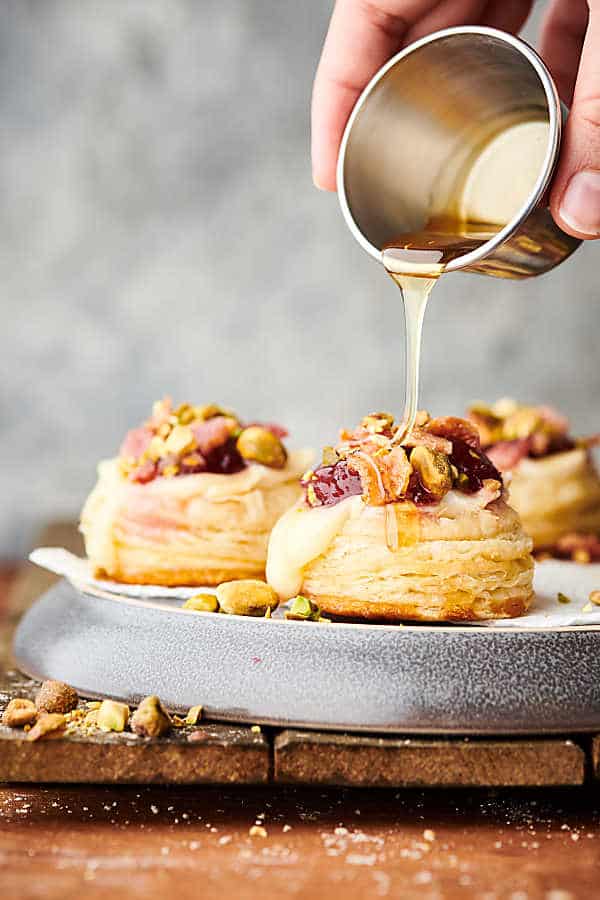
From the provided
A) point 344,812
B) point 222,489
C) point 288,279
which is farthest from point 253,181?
point 344,812

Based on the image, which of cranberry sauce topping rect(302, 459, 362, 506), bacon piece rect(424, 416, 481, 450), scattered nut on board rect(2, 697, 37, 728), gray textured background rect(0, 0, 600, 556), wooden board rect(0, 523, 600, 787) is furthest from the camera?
gray textured background rect(0, 0, 600, 556)

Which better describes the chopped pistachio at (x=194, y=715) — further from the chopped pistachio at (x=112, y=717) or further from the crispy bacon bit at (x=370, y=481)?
the crispy bacon bit at (x=370, y=481)

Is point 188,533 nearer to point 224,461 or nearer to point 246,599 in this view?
point 224,461

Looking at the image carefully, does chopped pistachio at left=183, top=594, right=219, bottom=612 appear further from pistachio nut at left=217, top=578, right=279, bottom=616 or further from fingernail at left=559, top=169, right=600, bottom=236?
fingernail at left=559, top=169, right=600, bottom=236

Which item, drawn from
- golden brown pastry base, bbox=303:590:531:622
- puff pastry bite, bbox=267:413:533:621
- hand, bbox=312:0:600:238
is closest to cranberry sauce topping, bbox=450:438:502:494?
puff pastry bite, bbox=267:413:533:621

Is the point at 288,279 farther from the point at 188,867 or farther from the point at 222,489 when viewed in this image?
the point at 188,867
